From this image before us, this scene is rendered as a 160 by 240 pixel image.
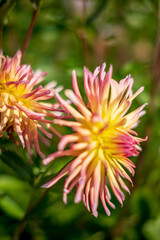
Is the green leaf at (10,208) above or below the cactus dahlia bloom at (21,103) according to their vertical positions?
below

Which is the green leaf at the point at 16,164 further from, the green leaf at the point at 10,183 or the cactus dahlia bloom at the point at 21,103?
the green leaf at the point at 10,183

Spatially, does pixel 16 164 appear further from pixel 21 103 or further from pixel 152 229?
pixel 152 229

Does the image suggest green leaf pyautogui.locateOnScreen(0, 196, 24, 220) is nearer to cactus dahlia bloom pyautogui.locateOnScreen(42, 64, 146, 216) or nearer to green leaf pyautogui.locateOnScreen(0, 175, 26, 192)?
green leaf pyautogui.locateOnScreen(0, 175, 26, 192)

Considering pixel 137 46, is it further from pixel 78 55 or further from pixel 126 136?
pixel 126 136

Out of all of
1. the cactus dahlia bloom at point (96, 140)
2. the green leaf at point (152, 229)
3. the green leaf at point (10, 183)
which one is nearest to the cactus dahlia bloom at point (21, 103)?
the cactus dahlia bloom at point (96, 140)

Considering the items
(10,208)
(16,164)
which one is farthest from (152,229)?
(16,164)

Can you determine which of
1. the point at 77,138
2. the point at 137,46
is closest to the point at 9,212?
the point at 77,138
